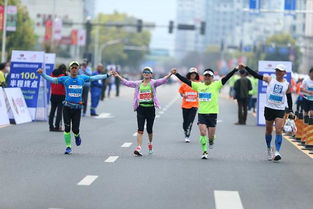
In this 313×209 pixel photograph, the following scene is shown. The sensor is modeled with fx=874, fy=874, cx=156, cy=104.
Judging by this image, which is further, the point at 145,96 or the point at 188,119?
the point at 188,119

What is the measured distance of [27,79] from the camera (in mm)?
26609

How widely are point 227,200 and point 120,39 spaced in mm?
158881

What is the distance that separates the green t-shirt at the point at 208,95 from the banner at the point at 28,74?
36.5 feet

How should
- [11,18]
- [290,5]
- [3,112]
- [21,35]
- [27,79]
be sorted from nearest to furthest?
[3,112] < [27,79] < [290,5] < [11,18] < [21,35]

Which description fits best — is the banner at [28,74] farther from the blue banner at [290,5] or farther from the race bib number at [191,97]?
the blue banner at [290,5]

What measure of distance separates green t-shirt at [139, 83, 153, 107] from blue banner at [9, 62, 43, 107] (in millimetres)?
10553

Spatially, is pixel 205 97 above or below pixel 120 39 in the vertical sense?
below

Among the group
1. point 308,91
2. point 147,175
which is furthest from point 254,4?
point 147,175

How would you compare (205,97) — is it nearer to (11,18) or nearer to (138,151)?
(138,151)

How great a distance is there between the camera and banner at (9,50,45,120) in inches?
1042

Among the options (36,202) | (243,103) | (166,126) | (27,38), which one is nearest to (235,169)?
(36,202)

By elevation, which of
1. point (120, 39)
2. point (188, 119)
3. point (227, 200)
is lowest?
point (227, 200)

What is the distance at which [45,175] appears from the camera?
42.0 feet

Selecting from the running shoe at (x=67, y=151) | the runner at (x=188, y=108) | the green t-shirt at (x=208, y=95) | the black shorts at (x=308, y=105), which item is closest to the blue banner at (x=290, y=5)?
the black shorts at (x=308, y=105)
